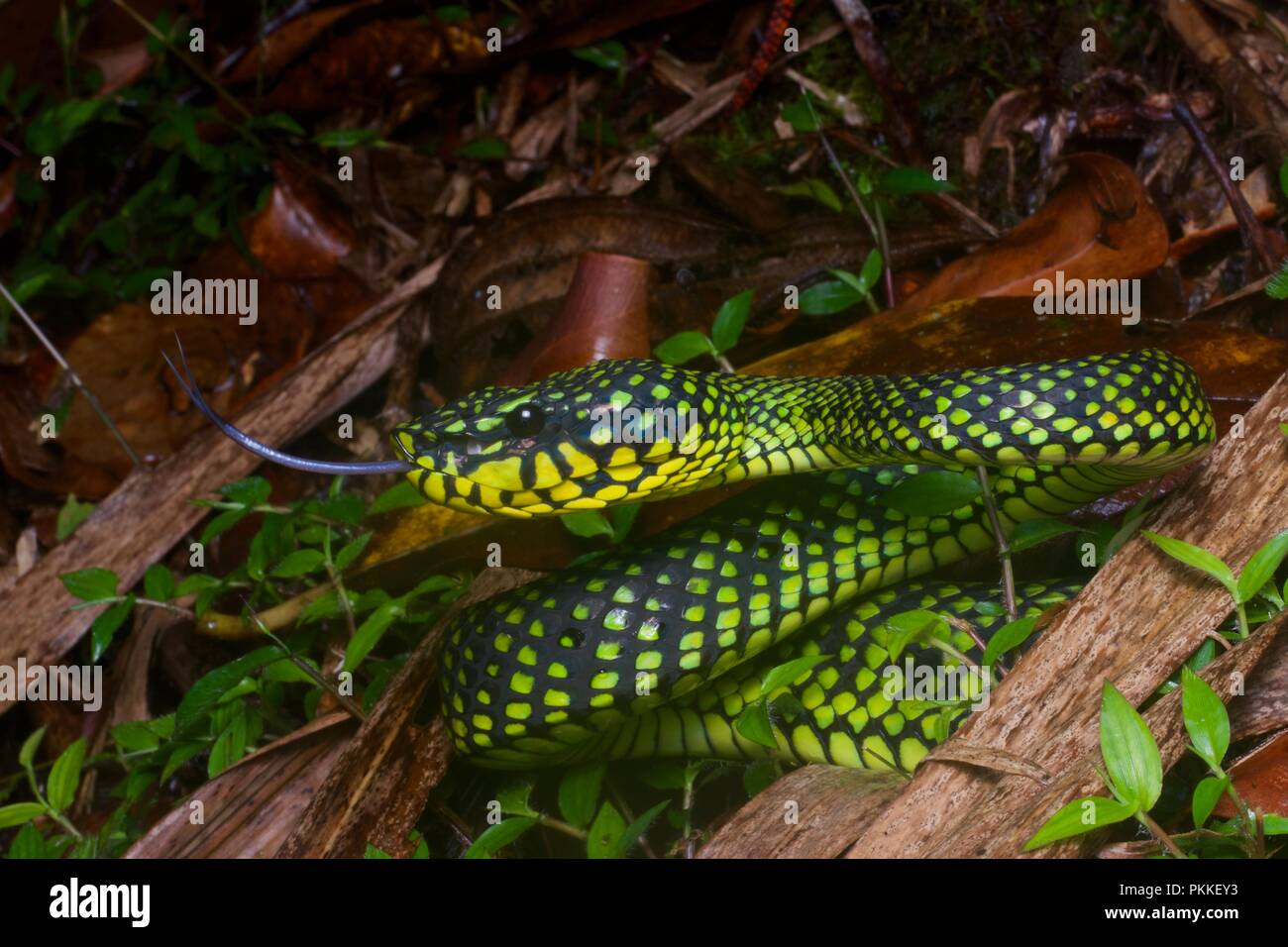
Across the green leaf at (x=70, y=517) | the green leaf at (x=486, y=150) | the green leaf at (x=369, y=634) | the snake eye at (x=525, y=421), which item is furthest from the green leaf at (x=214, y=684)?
the green leaf at (x=486, y=150)

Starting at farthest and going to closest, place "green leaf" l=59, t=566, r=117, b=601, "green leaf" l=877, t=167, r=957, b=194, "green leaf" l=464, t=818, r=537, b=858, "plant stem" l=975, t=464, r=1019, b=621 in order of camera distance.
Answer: "green leaf" l=877, t=167, r=957, b=194 → "green leaf" l=59, t=566, r=117, b=601 → "plant stem" l=975, t=464, r=1019, b=621 → "green leaf" l=464, t=818, r=537, b=858

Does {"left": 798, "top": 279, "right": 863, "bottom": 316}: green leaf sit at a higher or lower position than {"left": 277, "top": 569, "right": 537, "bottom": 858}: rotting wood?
higher

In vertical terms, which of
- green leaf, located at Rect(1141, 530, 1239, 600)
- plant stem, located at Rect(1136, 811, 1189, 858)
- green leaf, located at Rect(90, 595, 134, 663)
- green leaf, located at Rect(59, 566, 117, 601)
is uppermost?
green leaf, located at Rect(1141, 530, 1239, 600)

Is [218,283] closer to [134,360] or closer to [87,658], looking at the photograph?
[134,360]

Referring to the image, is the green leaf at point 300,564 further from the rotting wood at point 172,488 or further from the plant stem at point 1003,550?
the plant stem at point 1003,550

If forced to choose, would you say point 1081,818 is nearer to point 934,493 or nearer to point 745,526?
point 934,493

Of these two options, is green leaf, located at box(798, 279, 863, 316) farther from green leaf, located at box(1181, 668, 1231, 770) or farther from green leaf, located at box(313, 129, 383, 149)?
green leaf, located at box(313, 129, 383, 149)

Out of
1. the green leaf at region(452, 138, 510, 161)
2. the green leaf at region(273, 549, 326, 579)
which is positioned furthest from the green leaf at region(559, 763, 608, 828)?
the green leaf at region(452, 138, 510, 161)
